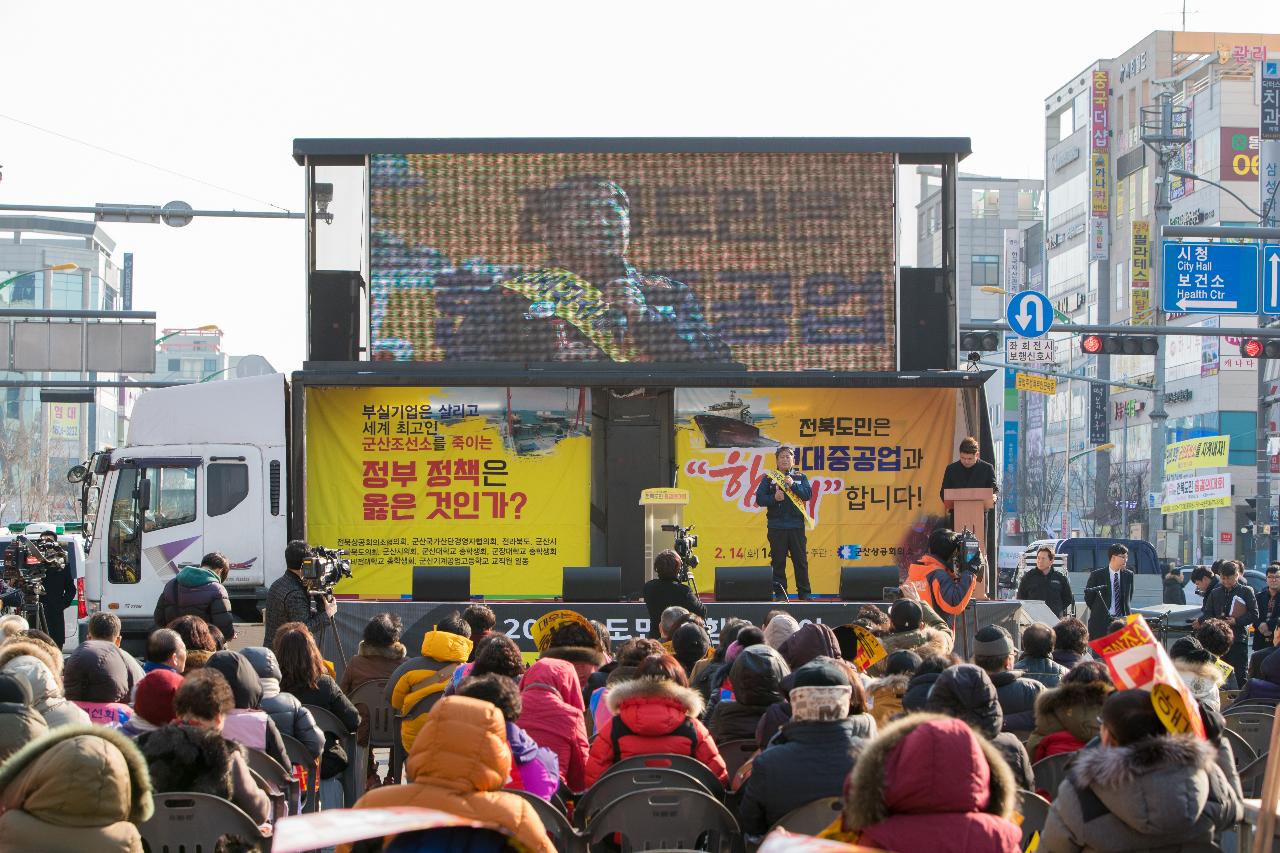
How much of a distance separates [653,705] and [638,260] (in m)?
10.2

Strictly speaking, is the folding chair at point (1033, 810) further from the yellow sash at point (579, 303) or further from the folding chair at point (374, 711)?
the yellow sash at point (579, 303)

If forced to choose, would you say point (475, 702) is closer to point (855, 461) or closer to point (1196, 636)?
point (1196, 636)

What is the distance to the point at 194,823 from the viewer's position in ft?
19.9

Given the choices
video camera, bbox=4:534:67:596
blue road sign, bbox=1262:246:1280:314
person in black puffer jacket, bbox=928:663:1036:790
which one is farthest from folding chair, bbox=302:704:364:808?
blue road sign, bbox=1262:246:1280:314

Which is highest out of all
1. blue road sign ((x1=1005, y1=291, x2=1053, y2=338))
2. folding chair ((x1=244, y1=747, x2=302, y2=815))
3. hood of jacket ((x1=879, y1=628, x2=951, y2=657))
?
blue road sign ((x1=1005, y1=291, x2=1053, y2=338))

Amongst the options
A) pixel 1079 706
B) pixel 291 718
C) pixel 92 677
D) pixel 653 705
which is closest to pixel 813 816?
pixel 653 705

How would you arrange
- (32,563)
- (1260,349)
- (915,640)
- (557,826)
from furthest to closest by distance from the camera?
(1260,349) < (32,563) < (915,640) < (557,826)

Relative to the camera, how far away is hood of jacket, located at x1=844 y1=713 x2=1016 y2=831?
4414 millimetres

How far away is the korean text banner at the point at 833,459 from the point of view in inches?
695

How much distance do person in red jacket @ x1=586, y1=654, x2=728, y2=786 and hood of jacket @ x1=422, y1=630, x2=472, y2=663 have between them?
210 centimetres

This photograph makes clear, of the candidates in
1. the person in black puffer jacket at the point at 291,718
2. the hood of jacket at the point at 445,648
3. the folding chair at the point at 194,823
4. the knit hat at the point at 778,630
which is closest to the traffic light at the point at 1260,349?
the knit hat at the point at 778,630

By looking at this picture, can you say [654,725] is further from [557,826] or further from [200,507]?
[200,507]

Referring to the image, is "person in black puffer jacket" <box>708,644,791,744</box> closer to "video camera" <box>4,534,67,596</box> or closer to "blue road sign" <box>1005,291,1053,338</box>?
"video camera" <box>4,534,67,596</box>

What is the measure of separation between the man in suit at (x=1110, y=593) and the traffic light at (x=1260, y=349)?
7.47 m
